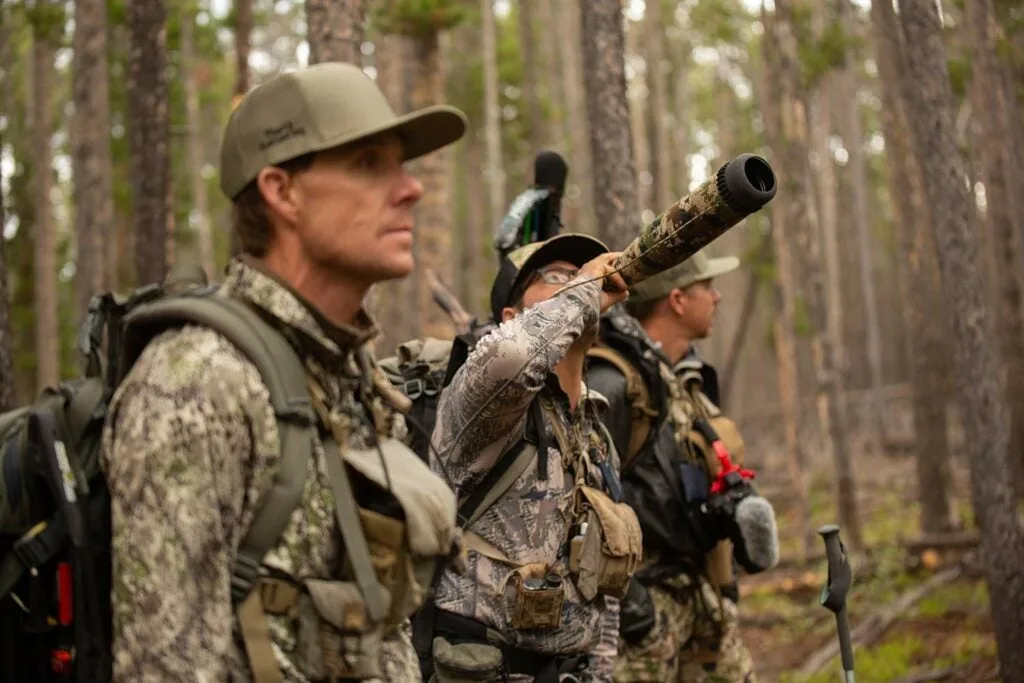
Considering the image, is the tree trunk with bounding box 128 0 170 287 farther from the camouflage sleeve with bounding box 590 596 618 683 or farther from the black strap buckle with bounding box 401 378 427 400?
the camouflage sleeve with bounding box 590 596 618 683

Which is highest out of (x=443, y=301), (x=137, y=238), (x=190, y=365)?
(x=137, y=238)

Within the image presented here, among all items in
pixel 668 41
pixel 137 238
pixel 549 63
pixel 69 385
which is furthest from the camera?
pixel 668 41

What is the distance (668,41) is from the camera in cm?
3102

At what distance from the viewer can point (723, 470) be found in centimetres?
502

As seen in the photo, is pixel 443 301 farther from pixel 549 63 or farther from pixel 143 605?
pixel 549 63

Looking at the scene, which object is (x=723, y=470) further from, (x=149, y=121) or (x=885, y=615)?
(x=885, y=615)

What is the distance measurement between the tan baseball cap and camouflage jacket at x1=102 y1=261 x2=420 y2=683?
1.37ft

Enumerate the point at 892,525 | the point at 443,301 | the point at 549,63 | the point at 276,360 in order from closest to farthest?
the point at 276,360, the point at 443,301, the point at 892,525, the point at 549,63

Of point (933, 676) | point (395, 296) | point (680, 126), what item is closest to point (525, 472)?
point (933, 676)

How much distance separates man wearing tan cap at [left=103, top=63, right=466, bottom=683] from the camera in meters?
2.00

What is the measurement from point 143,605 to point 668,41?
101ft

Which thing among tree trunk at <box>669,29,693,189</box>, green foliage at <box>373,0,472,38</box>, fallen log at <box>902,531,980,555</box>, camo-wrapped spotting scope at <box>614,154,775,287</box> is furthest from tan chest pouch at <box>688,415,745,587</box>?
tree trunk at <box>669,29,693,189</box>

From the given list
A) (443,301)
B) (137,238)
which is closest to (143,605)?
(443,301)

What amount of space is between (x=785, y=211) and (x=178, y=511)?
18.7 m
